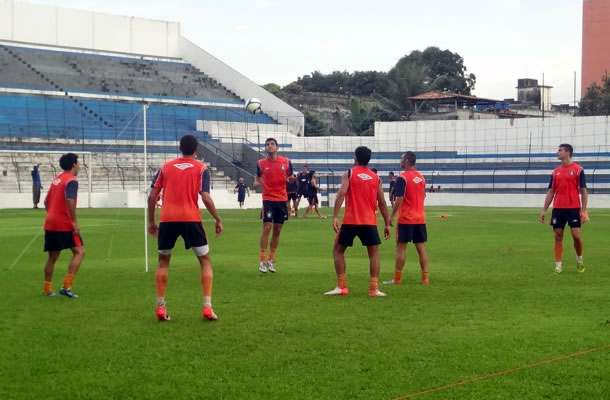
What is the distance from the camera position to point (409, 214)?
42.8ft

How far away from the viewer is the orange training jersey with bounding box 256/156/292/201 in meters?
15.2

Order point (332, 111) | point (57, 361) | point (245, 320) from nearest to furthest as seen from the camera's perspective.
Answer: point (57, 361), point (245, 320), point (332, 111)

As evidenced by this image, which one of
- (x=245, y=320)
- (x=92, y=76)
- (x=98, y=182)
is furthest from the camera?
(x=92, y=76)

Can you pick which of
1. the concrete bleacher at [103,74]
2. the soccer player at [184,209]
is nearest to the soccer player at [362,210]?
the soccer player at [184,209]

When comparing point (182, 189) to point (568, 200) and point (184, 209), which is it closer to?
point (184, 209)

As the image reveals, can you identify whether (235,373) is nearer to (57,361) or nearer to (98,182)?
(57,361)

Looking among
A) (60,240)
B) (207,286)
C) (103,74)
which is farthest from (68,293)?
(103,74)

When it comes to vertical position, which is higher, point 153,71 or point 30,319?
point 153,71

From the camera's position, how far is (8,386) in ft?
21.8

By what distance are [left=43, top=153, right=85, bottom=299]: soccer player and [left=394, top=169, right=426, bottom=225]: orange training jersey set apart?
4621 millimetres

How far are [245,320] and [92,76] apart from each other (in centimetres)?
5716

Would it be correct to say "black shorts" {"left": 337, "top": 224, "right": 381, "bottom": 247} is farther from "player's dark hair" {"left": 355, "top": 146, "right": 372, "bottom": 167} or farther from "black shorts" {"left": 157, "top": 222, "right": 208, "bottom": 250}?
"black shorts" {"left": 157, "top": 222, "right": 208, "bottom": 250}

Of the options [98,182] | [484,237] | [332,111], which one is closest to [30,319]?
[484,237]

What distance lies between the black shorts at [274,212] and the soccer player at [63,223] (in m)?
4.11
